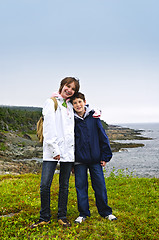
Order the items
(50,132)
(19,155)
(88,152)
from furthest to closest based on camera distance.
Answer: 1. (19,155)
2. (88,152)
3. (50,132)

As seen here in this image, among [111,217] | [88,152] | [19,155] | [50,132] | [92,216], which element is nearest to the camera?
[50,132]

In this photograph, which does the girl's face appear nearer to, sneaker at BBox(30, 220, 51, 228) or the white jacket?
the white jacket

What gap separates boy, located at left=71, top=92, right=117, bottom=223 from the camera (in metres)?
4.99

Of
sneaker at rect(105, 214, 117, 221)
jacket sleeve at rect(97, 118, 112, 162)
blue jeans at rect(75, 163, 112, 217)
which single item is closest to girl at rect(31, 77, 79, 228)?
blue jeans at rect(75, 163, 112, 217)

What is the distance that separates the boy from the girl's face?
155 millimetres

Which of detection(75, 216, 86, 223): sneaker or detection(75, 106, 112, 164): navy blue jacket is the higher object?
detection(75, 106, 112, 164): navy blue jacket

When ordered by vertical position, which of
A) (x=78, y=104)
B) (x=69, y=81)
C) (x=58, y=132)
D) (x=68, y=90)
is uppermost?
(x=69, y=81)

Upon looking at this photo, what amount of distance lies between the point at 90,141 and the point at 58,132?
2.67 ft

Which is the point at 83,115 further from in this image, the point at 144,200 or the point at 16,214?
the point at 144,200

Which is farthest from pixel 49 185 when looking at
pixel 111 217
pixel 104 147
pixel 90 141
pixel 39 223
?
pixel 111 217

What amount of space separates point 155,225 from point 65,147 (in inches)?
105

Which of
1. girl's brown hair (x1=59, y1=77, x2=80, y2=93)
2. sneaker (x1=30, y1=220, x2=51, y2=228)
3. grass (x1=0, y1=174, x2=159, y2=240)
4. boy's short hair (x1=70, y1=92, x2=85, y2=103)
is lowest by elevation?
grass (x1=0, y1=174, x2=159, y2=240)

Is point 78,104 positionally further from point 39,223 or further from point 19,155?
point 19,155

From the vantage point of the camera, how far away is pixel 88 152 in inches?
196
